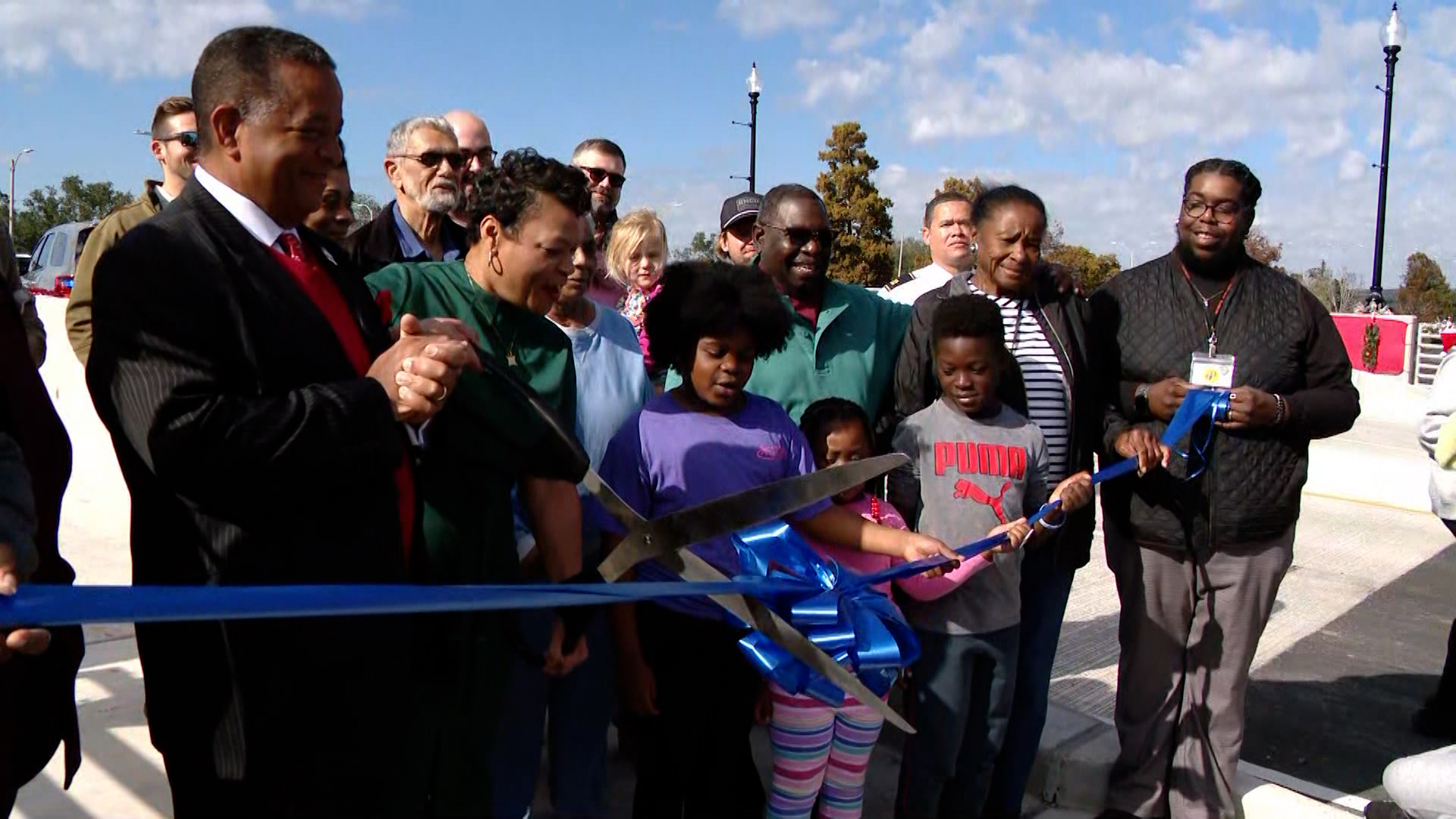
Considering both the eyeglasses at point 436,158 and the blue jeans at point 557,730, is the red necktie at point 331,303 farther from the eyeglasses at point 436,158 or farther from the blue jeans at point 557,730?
the eyeglasses at point 436,158

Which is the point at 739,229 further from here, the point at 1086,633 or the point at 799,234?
the point at 1086,633

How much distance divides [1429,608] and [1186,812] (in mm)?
4400

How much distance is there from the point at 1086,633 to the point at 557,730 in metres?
4.02

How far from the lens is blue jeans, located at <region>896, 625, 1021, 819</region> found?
3.39 m

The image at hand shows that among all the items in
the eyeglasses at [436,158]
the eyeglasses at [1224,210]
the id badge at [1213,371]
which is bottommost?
the id badge at [1213,371]

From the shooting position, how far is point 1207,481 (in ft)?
12.0

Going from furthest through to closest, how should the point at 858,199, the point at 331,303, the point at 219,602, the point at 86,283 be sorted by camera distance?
1. the point at 858,199
2. the point at 86,283
3. the point at 331,303
4. the point at 219,602

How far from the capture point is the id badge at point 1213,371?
3.63 m

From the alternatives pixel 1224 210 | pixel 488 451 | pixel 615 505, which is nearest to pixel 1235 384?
pixel 1224 210

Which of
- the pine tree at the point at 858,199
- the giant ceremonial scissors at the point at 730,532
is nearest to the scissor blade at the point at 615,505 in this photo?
Result: the giant ceremonial scissors at the point at 730,532

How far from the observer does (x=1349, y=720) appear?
512 cm

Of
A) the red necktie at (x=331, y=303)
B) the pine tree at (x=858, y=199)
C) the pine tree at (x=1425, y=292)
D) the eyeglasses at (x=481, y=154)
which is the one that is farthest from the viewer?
the pine tree at (x=1425, y=292)

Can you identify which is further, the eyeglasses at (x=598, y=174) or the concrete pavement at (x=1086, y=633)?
the eyeglasses at (x=598, y=174)

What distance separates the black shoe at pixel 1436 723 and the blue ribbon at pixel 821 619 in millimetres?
3470
